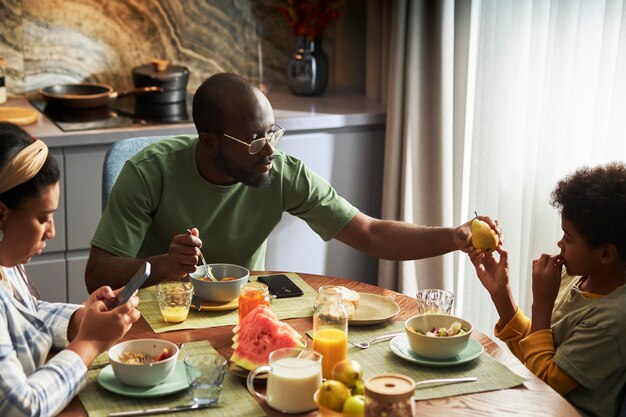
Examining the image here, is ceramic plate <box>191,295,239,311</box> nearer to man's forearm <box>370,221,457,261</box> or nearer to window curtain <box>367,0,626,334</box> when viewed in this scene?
man's forearm <box>370,221,457,261</box>

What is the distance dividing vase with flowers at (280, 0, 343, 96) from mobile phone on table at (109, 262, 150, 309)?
2070 millimetres

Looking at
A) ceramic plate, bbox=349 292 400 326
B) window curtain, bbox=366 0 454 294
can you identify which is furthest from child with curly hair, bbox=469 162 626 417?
window curtain, bbox=366 0 454 294

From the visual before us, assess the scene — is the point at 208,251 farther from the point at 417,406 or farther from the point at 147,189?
the point at 417,406

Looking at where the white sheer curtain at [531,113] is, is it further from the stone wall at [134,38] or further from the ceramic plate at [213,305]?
the ceramic plate at [213,305]

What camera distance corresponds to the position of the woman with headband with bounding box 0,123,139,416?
159 cm

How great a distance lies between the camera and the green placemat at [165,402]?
1.60m

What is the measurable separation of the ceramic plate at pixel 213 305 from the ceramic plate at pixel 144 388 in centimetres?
34

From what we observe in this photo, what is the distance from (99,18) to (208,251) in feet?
5.19

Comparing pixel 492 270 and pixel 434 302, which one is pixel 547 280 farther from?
pixel 434 302

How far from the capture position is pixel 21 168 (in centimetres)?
166

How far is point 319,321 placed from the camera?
1.80m

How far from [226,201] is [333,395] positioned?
100 centimetres

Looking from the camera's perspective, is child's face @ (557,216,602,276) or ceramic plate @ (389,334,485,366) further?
child's face @ (557,216,602,276)

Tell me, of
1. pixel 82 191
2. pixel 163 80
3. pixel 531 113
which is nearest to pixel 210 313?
pixel 82 191
